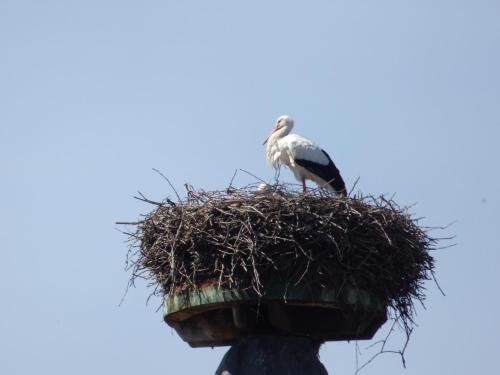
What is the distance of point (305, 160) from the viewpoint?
401 inches

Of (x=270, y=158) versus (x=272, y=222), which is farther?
(x=270, y=158)

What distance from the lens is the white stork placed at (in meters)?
10.2

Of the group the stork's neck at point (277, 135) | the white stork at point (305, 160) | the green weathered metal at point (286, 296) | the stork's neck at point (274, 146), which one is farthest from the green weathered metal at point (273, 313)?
the stork's neck at point (277, 135)

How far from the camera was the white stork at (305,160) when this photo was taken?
10.2 metres

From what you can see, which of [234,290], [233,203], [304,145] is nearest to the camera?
[234,290]

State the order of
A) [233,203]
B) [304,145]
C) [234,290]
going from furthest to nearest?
[304,145]
[233,203]
[234,290]

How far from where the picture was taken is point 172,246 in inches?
266

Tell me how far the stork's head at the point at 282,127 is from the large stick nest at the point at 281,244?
369 centimetres

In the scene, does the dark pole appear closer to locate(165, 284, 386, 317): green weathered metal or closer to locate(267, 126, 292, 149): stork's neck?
locate(165, 284, 386, 317): green weathered metal

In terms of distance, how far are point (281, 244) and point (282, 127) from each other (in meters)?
4.51

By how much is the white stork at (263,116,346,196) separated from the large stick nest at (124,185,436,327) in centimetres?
291

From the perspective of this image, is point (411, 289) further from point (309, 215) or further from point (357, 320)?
point (309, 215)

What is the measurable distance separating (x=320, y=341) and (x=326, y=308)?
0.34m

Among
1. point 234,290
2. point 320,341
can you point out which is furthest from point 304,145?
point 234,290
